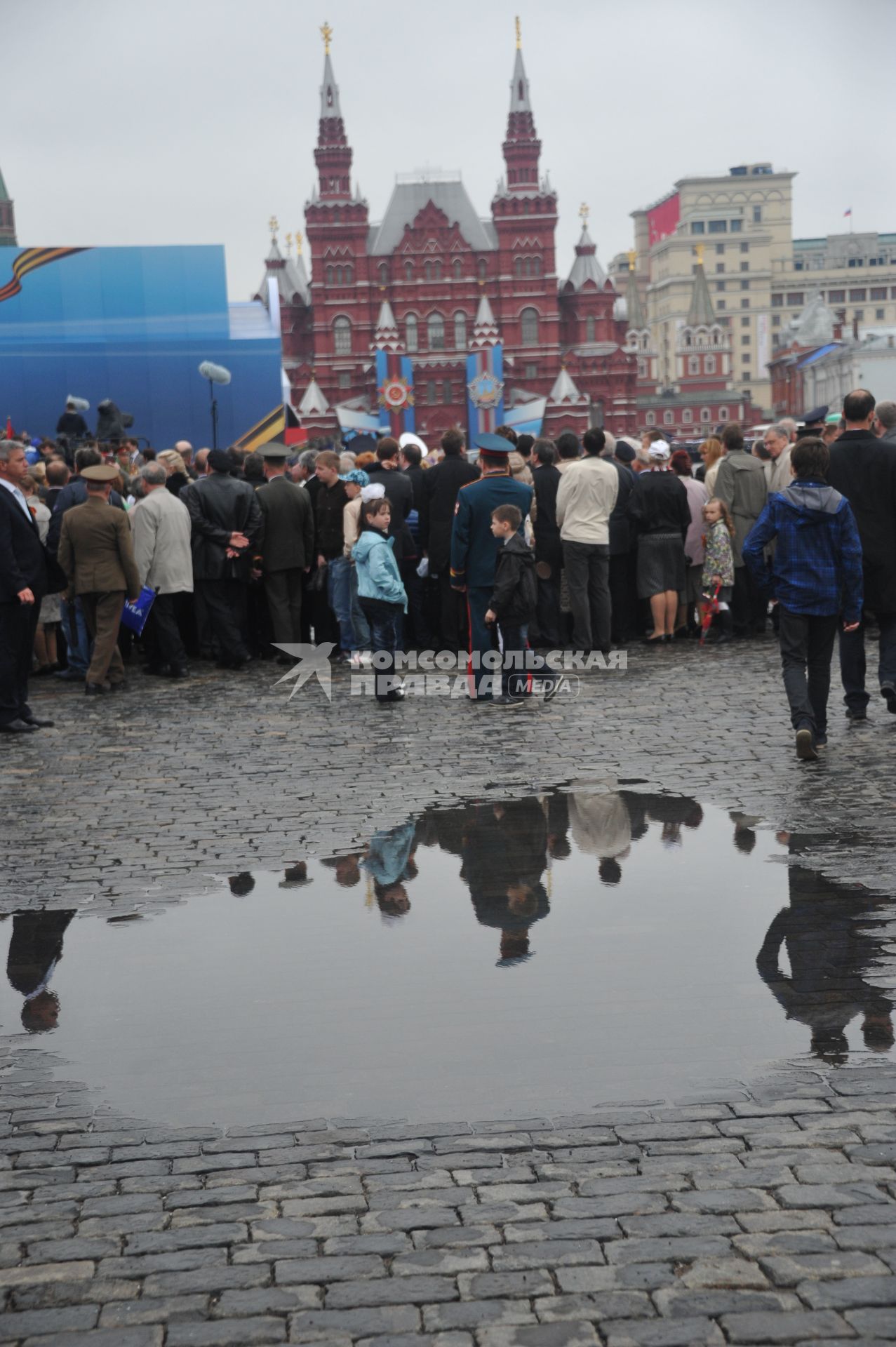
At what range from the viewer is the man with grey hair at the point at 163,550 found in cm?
1251

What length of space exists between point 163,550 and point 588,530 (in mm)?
3623

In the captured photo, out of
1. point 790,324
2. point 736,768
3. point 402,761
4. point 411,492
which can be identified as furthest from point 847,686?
point 790,324

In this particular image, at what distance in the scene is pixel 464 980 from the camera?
4.95 meters

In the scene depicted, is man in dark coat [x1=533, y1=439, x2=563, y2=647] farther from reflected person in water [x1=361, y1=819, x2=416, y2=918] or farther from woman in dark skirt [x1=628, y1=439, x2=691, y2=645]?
reflected person in water [x1=361, y1=819, x2=416, y2=918]

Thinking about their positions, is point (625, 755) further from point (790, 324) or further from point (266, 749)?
point (790, 324)

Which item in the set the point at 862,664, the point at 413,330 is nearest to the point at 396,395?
the point at 413,330

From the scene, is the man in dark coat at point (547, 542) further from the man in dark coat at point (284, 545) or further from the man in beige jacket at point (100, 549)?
the man in beige jacket at point (100, 549)

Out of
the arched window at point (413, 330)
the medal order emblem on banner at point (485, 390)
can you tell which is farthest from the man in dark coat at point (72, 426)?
the arched window at point (413, 330)

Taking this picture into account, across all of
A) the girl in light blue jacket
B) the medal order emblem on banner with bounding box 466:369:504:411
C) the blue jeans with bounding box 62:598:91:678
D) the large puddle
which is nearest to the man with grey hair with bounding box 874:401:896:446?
the girl in light blue jacket

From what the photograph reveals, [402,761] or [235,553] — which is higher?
[235,553]

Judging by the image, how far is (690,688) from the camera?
11016mm

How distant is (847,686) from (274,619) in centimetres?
566

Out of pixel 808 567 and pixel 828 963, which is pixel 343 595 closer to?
pixel 808 567

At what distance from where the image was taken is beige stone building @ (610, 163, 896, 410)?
166 meters
